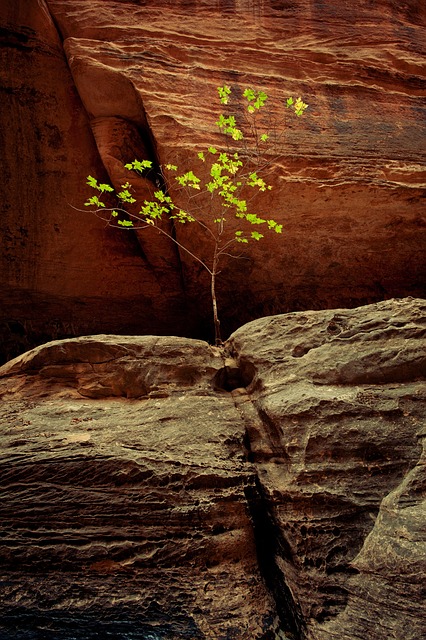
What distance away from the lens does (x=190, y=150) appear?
Answer: 25.4 ft

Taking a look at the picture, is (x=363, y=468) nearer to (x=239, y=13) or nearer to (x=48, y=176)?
(x=48, y=176)

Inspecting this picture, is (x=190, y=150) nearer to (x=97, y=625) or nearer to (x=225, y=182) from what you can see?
(x=225, y=182)

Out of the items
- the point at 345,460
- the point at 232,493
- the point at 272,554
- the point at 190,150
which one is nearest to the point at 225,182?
the point at 190,150

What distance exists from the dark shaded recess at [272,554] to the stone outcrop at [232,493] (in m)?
0.01

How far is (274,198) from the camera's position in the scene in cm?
824

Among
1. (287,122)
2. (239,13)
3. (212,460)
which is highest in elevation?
(239,13)

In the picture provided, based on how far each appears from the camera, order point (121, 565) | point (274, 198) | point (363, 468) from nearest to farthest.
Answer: point (121, 565) → point (363, 468) → point (274, 198)

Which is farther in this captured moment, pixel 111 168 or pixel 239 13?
pixel 239 13

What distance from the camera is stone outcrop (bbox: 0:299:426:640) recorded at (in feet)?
10.6

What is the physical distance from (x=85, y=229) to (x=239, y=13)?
22.8 ft

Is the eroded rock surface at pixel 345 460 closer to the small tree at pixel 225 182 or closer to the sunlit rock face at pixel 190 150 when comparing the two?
the small tree at pixel 225 182

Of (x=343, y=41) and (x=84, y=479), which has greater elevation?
(x=343, y=41)

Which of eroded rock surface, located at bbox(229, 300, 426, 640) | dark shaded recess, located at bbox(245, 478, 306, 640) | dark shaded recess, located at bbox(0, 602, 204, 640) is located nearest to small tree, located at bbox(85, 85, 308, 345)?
eroded rock surface, located at bbox(229, 300, 426, 640)

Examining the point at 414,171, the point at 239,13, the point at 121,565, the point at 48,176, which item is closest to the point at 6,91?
the point at 48,176
